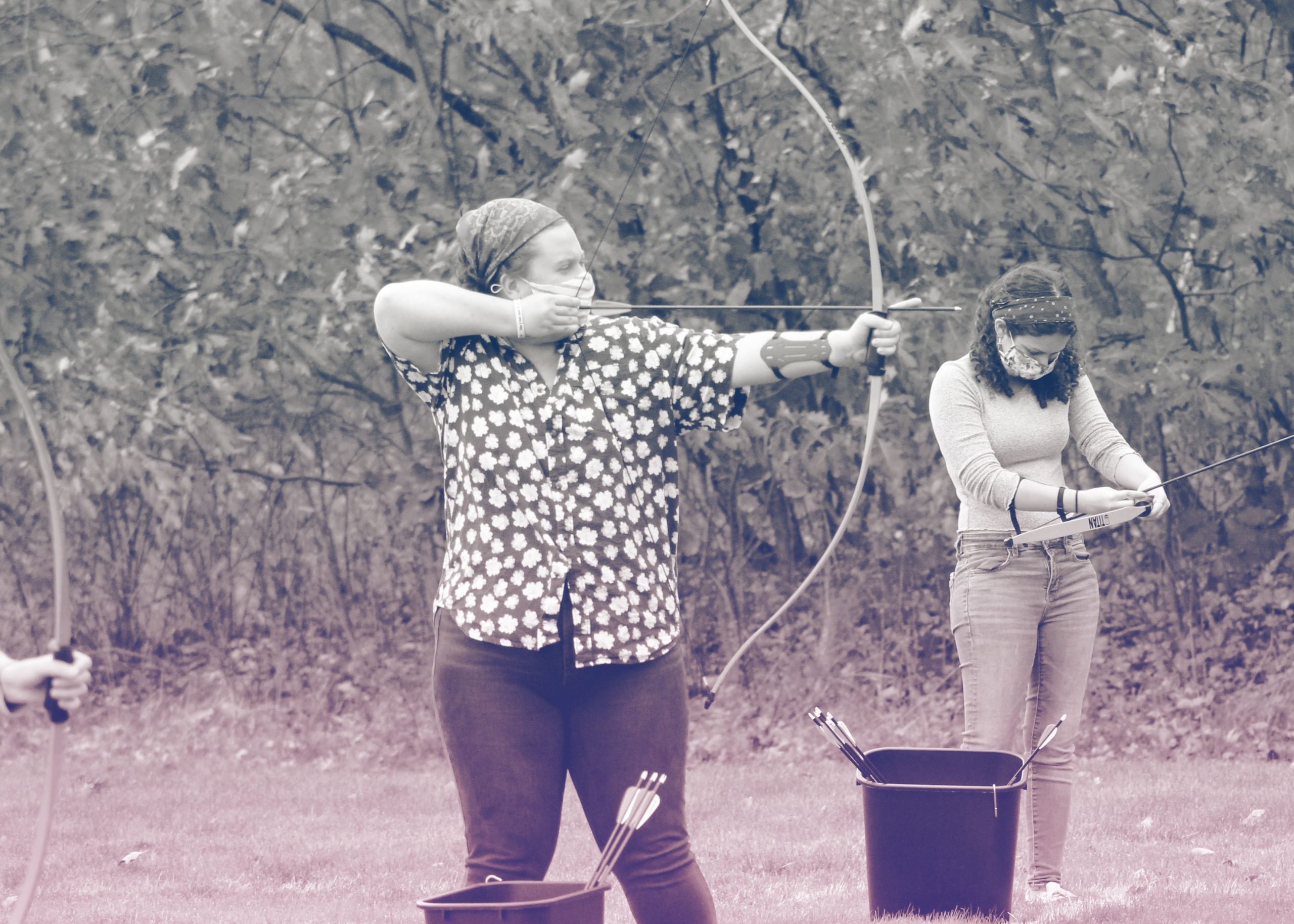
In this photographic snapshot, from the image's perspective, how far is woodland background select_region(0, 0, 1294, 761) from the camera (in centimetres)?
529

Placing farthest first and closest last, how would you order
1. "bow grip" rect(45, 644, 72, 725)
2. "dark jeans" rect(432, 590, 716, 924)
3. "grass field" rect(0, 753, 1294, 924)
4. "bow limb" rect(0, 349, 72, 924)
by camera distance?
"grass field" rect(0, 753, 1294, 924), "dark jeans" rect(432, 590, 716, 924), "bow limb" rect(0, 349, 72, 924), "bow grip" rect(45, 644, 72, 725)

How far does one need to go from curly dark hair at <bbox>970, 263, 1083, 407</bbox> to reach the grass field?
3.44 ft

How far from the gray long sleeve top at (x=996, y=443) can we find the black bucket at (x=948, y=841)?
48 centimetres

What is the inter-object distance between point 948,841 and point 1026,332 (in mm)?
992

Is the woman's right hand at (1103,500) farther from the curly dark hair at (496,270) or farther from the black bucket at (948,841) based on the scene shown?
the curly dark hair at (496,270)

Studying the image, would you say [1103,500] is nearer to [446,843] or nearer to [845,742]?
[845,742]

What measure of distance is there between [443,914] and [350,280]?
386 centimetres

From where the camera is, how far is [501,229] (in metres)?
2.24

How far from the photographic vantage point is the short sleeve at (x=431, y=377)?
226 cm

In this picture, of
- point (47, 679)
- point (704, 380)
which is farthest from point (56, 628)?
point (704, 380)

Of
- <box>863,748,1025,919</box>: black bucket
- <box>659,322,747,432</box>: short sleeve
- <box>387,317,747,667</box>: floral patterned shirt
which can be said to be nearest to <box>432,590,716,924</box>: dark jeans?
<box>387,317,747,667</box>: floral patterned shirt

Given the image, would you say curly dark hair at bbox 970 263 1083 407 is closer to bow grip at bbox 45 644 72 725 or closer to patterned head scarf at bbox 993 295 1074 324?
patterned head scarf at bbox 993 295 1074 324

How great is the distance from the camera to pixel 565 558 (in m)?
2.15

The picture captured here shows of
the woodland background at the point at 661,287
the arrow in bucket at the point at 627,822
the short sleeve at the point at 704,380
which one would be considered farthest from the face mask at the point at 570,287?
the woodland background at the point at 661,287
